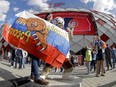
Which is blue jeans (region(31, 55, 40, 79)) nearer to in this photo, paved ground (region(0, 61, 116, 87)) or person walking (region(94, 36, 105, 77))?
paved ground (region(0, 61, 116, 87))

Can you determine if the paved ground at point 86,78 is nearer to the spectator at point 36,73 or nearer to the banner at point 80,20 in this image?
the spectator at point 36,73

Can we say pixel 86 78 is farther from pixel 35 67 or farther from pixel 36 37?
pixel 36 37

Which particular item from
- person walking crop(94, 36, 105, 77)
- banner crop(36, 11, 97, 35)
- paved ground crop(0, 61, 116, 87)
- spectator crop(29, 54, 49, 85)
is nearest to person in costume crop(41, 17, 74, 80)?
spectator crop(29, 54, 49, 85)

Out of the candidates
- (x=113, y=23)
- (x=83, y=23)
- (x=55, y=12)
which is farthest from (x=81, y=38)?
(x=113, y=23)

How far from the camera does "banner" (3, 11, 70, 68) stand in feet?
21.0

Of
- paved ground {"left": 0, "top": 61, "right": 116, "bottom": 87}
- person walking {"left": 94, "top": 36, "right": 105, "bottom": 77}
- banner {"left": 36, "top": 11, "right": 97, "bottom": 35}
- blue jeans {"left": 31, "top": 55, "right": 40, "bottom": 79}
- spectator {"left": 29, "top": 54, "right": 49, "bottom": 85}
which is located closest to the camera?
spectator {"left": 29, "top": 54, "right": 49, "bottom": 85}

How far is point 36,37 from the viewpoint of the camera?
639 centimetres

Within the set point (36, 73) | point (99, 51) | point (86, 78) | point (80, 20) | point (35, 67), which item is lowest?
point (86, 78)

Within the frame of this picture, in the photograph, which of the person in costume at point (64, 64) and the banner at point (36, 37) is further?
the person in costume at point (64, 64)

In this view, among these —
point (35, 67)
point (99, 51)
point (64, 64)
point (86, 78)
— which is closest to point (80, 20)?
point (99, 51)

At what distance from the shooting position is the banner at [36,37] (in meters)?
6.39

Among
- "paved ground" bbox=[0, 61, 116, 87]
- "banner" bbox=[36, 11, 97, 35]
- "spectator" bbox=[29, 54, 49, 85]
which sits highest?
"banner" bbox=[36, 11, 97, 35]

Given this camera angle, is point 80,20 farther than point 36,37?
Yes

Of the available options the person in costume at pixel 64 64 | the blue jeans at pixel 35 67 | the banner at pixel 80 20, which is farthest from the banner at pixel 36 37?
the banner at pixel 80 20
